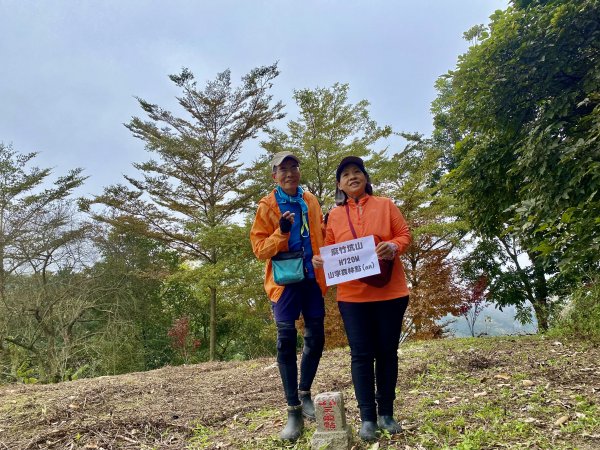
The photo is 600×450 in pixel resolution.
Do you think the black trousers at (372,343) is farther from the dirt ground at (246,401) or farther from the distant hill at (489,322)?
the distant hill at (489,322)

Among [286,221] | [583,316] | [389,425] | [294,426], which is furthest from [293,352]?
[583,316]

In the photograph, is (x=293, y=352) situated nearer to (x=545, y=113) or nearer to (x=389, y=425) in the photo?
(x=389, y=425)

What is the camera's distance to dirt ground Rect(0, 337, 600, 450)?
2.99m

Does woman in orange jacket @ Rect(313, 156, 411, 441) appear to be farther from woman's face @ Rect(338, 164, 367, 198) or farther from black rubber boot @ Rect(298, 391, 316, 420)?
black rubber boot @ Rect(298, 391, 316, 420)

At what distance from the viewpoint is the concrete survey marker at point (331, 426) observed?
7.79ft

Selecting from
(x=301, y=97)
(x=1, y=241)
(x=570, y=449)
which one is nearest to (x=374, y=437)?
(x=570, y=449)

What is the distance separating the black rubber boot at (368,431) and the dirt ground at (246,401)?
49mm

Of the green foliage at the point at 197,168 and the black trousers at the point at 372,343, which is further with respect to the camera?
the green foliage at the point at 197,168

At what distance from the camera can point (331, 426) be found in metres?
2.42

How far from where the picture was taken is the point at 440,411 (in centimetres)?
295

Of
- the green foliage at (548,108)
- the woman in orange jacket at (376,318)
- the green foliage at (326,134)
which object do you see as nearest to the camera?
the woman in orange jacket at (376,318)

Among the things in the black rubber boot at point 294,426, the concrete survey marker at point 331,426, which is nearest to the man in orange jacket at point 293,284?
the black rubber boot at point 294,426

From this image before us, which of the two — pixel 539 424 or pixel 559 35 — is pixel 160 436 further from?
pixel 559 35

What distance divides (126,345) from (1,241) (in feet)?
17.3
